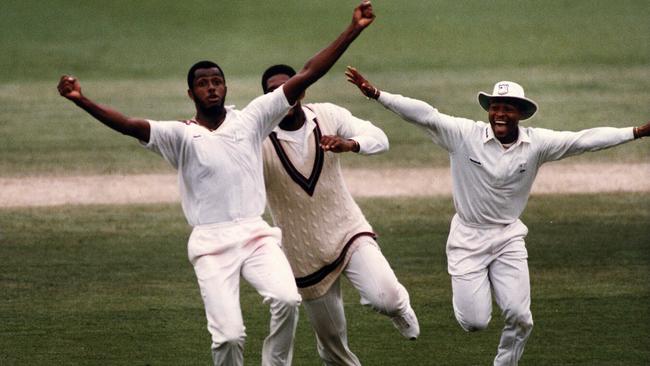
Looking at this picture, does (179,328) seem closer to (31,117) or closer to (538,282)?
(538,282)

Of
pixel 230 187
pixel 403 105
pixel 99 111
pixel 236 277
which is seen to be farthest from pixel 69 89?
pixel 403 105

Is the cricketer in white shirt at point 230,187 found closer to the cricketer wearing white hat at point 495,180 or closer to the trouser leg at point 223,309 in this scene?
the trouser leg at point 223,309

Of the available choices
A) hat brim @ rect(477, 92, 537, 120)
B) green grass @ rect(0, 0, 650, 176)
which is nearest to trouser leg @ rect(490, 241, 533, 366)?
hat brim @ rect(477, 92, 537, 120)

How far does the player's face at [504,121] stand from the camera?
31.2 feet

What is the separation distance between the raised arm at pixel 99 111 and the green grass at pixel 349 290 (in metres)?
2.17

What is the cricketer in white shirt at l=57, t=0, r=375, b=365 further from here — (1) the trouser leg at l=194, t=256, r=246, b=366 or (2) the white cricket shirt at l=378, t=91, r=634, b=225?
(2) the white cricket shirt at l=378, t=91, r=634, b=225

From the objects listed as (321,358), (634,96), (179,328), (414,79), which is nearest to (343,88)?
(414,79)

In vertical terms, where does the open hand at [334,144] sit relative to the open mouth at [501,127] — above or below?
below

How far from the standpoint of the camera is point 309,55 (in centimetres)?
2173

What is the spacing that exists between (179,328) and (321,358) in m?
1.72

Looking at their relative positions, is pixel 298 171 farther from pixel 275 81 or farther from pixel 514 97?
pixel 514 97

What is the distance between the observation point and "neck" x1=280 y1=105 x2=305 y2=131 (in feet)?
30.6

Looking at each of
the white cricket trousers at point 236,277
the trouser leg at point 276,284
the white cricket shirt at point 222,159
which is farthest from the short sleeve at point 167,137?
the trouser leg at point 276,284

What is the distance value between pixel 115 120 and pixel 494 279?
106 inches
